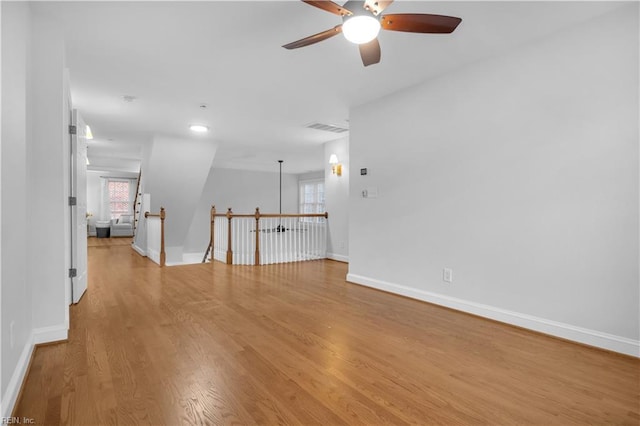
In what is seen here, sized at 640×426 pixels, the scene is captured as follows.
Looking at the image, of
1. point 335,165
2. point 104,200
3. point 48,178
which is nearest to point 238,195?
point 335,165

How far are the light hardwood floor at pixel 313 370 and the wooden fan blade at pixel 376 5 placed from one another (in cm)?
225

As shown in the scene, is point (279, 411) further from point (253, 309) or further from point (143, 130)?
point (143, 130)

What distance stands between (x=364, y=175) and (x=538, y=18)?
8.07 ft

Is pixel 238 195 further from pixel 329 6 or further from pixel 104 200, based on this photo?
pixel 329 6

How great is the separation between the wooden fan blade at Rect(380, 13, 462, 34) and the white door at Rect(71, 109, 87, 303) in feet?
10.3

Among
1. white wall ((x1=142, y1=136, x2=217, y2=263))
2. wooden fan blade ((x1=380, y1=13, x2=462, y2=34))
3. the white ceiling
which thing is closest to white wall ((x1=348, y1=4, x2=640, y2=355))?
the white ceiling

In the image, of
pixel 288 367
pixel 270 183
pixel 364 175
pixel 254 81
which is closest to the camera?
pixel 288 367

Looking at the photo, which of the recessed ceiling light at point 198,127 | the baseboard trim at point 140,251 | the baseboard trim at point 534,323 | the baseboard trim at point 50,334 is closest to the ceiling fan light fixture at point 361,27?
the baseboard trim at point 534,323

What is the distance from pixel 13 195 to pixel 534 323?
3.83 m

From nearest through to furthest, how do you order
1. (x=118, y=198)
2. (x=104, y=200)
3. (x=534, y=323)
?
1. (x=534, y=323)
2. (x=104, y=200)
3. (x=118, y=198)

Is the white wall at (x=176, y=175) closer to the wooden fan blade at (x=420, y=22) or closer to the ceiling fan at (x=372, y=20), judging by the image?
the ceiling fan at (x=372, y=20)

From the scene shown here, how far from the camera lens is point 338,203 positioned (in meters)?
6.60

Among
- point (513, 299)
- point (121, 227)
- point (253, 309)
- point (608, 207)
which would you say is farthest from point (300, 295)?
point (121, 227)

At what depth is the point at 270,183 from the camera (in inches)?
456
